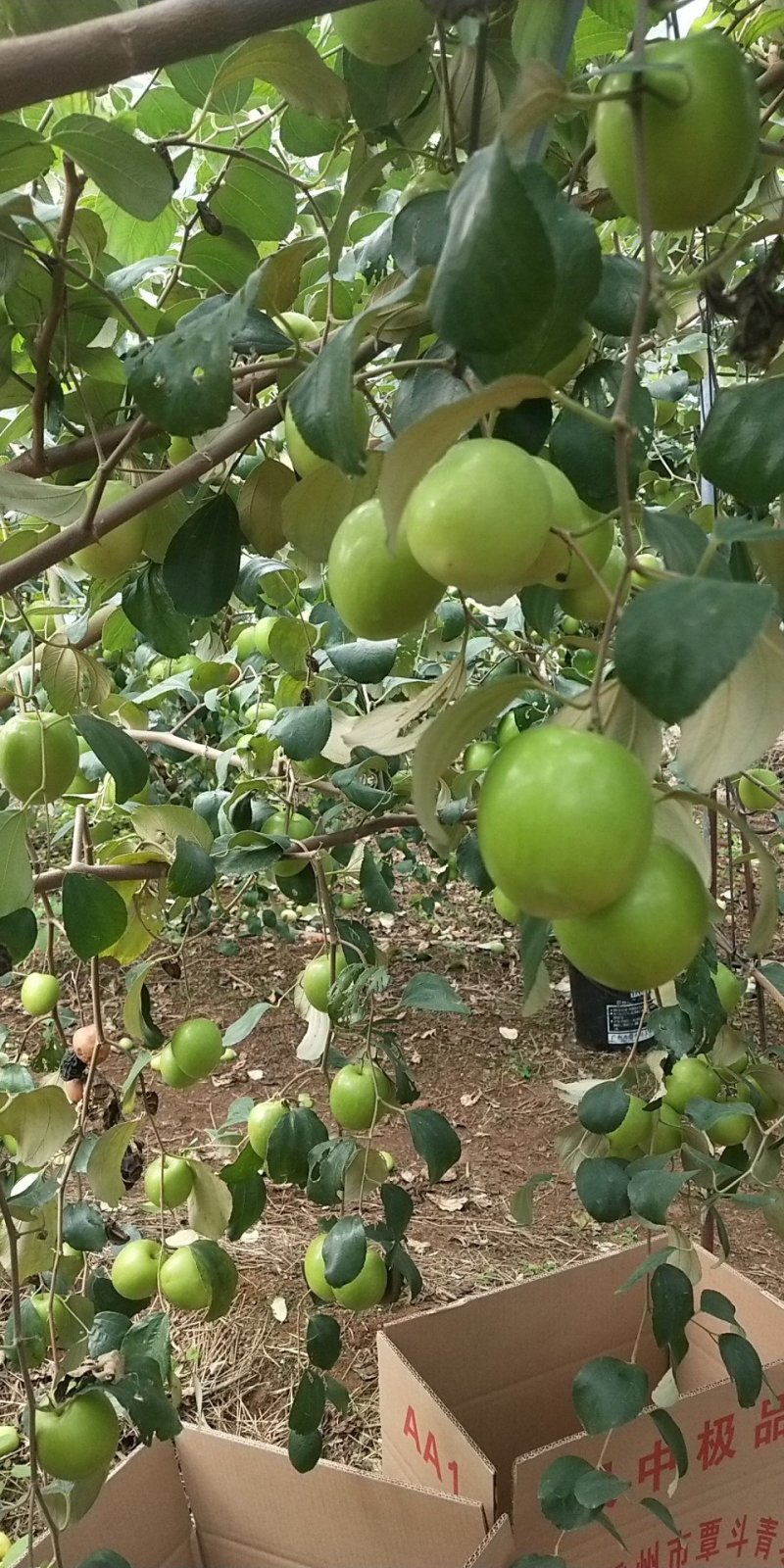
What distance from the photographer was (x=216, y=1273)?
3.52 feet

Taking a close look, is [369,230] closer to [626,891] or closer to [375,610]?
[375,610]

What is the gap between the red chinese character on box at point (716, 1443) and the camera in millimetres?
1213

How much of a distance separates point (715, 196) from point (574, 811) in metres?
0.26

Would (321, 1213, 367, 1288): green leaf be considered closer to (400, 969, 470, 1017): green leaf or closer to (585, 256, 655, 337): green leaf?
(400, 969, 470, 1017): green leaf

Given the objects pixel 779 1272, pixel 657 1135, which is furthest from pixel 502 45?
pixel 779 1272

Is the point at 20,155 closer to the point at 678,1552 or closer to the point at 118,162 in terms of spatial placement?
the point at 118,162

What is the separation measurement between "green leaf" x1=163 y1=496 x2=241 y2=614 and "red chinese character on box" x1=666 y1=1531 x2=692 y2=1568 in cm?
123

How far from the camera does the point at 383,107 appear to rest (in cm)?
64

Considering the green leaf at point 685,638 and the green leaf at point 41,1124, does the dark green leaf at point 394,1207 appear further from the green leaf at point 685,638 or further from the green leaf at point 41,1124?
the green leaf at point 685,638

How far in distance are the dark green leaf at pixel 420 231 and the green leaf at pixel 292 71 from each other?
162 millimetres

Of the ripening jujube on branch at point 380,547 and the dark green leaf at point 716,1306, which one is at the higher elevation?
the ripening jujube on branch at point 380,547

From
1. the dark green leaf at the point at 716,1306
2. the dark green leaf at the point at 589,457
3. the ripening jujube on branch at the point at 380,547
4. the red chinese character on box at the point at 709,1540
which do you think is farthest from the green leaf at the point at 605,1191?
the dark green leaf at the point at 589,457

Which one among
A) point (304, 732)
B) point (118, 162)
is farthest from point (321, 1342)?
point (118, 162)

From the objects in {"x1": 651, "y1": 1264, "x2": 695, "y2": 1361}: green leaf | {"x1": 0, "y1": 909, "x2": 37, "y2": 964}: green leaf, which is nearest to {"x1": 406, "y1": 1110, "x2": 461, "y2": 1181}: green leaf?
{"x1": 651, "y1": 1264, "x2": 695, "y2": 1361}: green leaf
